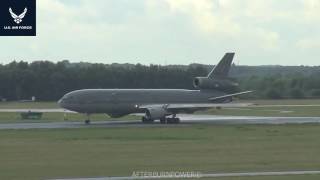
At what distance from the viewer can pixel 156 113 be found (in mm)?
63406

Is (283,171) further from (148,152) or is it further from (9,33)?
(9,33)

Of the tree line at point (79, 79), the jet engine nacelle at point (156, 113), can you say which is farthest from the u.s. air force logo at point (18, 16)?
the tree line at point (79, 79)

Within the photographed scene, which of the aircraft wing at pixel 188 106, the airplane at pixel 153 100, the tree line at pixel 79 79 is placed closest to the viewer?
the airplane at pixel 153 100

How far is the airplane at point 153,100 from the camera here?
63406mm

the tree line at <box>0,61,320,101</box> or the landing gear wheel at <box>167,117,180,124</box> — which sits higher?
the tree line at <box>0,61,320,101</box>

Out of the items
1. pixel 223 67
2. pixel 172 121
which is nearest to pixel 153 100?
pixel 172 121

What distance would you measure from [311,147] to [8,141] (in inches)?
631

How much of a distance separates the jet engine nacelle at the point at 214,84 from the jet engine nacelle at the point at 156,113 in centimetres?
833

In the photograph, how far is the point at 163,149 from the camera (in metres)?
33.9

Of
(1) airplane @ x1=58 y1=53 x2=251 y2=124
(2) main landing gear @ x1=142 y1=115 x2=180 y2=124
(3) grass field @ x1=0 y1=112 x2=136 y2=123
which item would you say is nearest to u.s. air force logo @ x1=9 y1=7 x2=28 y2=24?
(1) airplane @ x1=58 y1=53 x2=251 y2=124

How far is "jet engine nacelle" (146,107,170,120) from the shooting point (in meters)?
63.3

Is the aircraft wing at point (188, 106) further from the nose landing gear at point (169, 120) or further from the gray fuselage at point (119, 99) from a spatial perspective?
the gray fuselage at point (119, 99)

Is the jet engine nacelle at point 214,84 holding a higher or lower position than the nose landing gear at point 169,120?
higher

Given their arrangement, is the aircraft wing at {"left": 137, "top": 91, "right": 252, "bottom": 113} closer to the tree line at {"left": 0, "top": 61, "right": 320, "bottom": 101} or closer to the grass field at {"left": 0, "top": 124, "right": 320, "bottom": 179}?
the grass field at {"left": 0, "top": 124, "right": 320, "bottom": 179}
